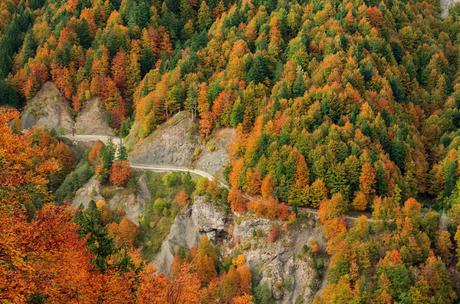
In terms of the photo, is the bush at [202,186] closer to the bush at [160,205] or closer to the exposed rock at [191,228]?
the exposed rock at [191,228]

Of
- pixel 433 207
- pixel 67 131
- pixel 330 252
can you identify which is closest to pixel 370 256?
pixel 330 252

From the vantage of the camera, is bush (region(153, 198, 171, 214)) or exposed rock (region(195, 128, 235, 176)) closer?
bush (region(153, 198, 171, 214))

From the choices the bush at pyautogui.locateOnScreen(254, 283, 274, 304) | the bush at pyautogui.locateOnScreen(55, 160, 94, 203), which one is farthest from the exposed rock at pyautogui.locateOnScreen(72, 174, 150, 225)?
the bush at pyautogui.locateOnScreen(254, 283, 274, 304)

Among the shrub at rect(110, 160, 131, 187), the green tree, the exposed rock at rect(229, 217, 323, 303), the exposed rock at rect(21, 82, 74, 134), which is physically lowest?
the exposed rock at rect(229, 217, 323, 303)

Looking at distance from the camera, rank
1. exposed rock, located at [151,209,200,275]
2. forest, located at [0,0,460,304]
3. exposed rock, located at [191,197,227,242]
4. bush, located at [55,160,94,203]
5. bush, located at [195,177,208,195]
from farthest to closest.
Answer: bush, located at [55,160,94,203] → bush, located at [195,177,208,195] → exposed rock, located at [191,197,227,242] → exposed rock, located at [151,209,200,275] → forest, located at [0,0,460,304]

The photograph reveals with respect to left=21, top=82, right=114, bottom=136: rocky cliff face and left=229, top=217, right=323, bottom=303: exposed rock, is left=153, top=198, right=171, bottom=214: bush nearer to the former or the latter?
left=229, top=217, right=323, bottom=303: exposed rock

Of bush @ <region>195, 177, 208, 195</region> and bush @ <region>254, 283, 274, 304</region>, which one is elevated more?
bush @ <region>195, 177, 208, 195</region>

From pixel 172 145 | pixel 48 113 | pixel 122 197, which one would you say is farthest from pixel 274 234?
pixel 48 113
